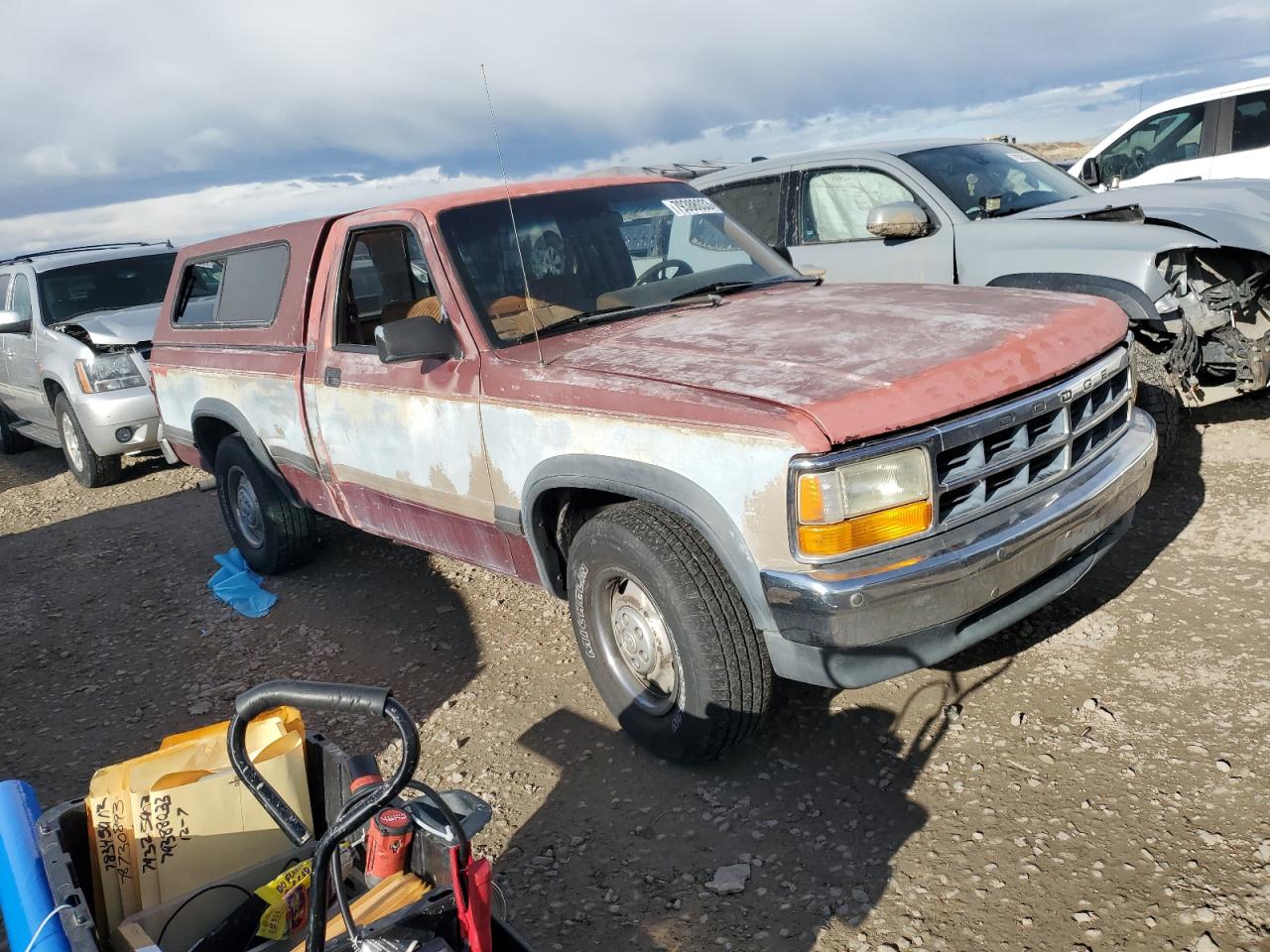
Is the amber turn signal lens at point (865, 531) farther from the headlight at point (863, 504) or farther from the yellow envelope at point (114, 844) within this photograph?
the yellow envelope at point (114, 844)

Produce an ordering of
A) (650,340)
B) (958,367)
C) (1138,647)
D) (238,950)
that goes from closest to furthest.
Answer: (238,950)
(958,367)
(650,340)
(1138,647)

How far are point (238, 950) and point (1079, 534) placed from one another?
250 centimetres

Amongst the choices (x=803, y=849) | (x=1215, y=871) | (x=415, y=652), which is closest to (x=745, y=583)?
(x=803, y=849)

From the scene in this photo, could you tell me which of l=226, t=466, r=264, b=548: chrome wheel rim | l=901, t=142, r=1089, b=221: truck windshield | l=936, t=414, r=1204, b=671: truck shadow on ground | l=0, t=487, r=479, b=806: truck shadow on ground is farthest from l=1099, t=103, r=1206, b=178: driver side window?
l=226, t=466, r=264, b=548: chrome wheel rim

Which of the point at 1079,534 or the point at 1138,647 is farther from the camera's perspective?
the point at 1138,647

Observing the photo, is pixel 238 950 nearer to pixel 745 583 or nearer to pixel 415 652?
pixel 745 583

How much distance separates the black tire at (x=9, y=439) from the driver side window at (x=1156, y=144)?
11156 millimetres

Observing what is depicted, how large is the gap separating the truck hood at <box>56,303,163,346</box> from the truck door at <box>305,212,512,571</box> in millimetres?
4045

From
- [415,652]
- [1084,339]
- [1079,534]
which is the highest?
[1084,339]

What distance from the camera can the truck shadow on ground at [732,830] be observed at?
2559 mm

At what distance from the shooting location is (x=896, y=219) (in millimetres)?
5289

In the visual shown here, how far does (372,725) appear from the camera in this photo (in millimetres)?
3844

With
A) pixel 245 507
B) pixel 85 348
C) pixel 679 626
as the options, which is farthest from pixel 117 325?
pixel 679 626

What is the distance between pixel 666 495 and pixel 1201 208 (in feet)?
13.2
